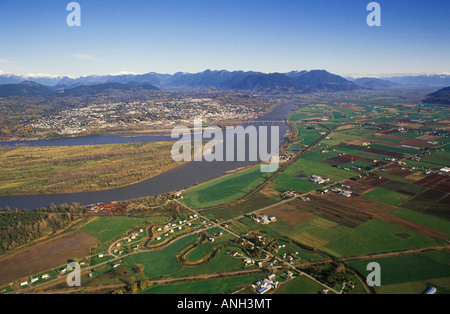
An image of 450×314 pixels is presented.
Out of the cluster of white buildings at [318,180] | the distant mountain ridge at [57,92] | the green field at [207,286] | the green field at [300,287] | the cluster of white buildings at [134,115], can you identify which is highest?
the distant mountain ridge at [57,92]

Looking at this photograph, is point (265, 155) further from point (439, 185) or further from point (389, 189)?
point (439, 185)

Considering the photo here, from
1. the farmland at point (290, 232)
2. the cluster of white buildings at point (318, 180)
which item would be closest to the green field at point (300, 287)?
the farmland at point (290, 232)

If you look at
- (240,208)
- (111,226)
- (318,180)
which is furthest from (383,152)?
(111,226)

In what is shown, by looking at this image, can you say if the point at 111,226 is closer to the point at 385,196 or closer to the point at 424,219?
the point at 385,196

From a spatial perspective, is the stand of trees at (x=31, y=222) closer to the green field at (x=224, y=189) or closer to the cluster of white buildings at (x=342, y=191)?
the green field at (x=224, y=189)

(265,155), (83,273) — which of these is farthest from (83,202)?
(265,155)
